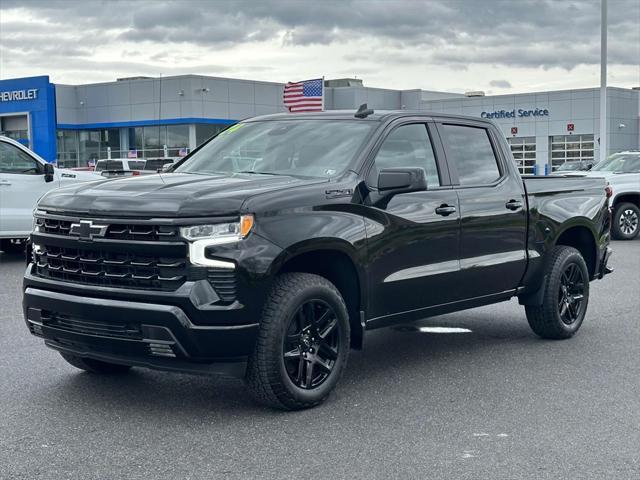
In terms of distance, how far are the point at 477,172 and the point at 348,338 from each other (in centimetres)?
210

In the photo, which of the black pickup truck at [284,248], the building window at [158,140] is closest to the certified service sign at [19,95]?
the building window at [158,140]

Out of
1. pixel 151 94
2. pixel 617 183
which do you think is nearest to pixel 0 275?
pixel 617 183

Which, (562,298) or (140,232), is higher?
(140,232)

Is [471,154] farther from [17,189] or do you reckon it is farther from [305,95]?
[305,95]

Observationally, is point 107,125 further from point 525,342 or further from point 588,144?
point 525,342

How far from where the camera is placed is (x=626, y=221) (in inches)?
757

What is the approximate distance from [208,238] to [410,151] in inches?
83.4

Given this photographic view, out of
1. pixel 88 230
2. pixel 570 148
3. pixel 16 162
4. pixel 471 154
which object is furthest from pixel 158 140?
pixel 88 230

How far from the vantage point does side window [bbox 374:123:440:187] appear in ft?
22.1

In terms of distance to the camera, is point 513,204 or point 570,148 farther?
point 570,148

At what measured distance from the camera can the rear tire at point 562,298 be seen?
26.5 feet

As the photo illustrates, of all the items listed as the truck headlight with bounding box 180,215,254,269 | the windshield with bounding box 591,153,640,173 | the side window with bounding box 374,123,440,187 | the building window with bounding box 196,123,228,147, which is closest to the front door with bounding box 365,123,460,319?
the side window with bounding box 374,123,440,187

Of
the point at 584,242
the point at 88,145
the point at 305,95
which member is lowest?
the point at 584,242

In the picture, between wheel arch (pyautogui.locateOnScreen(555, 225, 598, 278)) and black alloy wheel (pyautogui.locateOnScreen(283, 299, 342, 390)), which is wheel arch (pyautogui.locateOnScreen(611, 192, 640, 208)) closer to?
wheel arch (pyautogui.locateOnScreen(555, 225, 598, 278))
